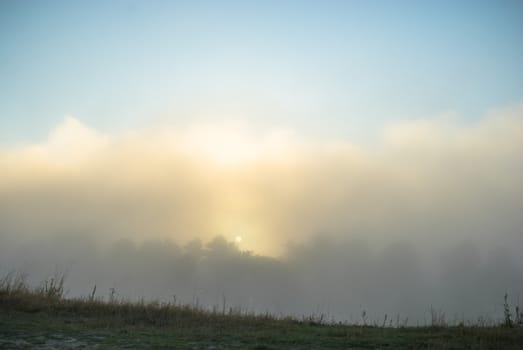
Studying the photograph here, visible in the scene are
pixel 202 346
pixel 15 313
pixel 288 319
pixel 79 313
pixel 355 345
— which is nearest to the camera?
pixel 202 346

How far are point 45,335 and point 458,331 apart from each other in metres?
12.6

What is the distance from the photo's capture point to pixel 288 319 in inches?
650

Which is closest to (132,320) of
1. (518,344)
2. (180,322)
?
(180,322)

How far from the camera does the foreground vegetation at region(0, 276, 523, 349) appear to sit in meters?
10.4

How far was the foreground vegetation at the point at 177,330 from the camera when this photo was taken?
34.2ft

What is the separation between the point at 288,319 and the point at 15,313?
9986 millimetres

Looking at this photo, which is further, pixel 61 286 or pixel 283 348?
pixel 61 286

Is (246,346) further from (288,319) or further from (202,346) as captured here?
(288,319)

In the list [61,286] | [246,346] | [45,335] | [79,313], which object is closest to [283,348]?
[246,346]

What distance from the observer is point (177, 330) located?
12930 millimetres

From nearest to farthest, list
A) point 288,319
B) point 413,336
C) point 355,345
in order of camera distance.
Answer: point 355,345, point 413,336, point 288,319

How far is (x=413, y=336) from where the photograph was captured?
12.7 metres

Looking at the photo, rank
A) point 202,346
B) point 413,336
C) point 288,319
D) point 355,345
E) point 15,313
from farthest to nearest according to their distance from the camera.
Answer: point 288,319
point 15,313
point 413,336
point 355,345
point 202,346

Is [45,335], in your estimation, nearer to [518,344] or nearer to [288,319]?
[288,319]
